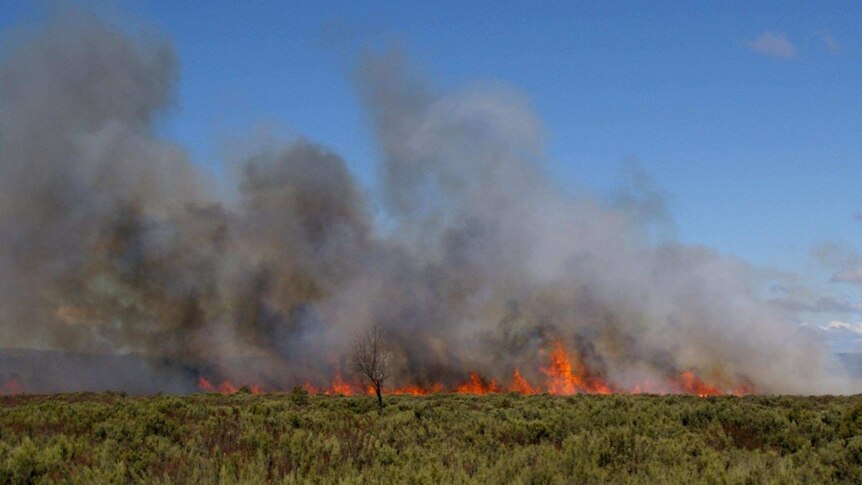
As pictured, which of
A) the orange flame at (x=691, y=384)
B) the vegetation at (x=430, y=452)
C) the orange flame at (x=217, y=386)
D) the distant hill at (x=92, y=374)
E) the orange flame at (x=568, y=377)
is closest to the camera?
the vegetation at (x=430, y=452)

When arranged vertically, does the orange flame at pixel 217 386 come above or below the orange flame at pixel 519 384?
above

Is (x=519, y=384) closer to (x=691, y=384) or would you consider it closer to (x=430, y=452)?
(x=691, y=384)

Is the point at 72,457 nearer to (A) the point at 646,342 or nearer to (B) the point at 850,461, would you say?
(B) the point at 850,461

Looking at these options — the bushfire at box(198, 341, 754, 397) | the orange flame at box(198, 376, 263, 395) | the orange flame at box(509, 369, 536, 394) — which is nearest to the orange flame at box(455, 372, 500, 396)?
the bushfire at box(198, 341, 754, 397)

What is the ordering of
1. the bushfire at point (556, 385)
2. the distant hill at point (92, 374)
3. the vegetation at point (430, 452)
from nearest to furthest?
the vegetation at point (430, 452) < the bushfire at point (556, 385) < the distant hill at point (92, 374)

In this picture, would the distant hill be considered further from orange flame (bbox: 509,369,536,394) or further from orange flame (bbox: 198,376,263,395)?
orange flame (bbox: 509,369,536,394)

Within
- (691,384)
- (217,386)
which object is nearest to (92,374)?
(217,386)

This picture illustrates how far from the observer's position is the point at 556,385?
100 meters

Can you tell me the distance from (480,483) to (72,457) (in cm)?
896

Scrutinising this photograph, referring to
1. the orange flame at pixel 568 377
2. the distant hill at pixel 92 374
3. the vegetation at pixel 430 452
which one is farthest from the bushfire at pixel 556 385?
the vegetation at pixel 430 452

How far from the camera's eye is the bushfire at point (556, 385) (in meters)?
99.9

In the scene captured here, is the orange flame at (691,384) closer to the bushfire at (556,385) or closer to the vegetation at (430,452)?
the bushfire at (556,385)

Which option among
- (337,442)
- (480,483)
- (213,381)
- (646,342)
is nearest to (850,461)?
(480,483)

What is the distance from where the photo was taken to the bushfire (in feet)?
328
